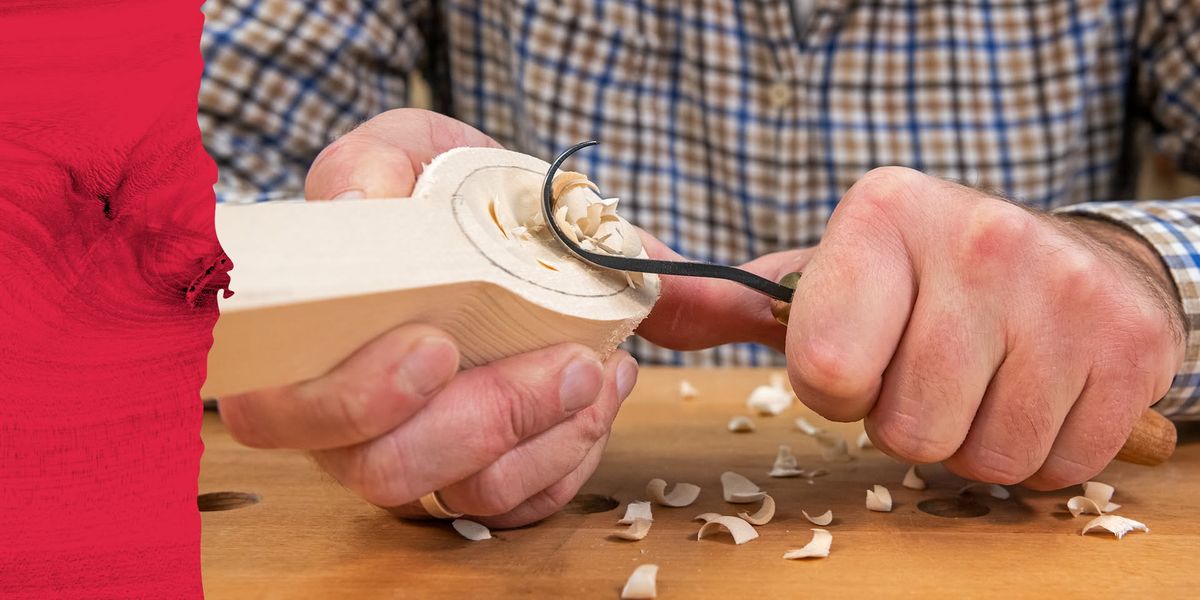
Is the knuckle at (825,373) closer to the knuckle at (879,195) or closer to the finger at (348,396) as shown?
the knuckle at (879,195)

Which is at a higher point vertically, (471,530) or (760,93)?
(760,93)

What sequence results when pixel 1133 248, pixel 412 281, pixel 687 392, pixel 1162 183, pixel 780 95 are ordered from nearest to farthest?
pixel 412 281 → pixel 1133 248 → pixel 687 392 → pixel 780 95 → pixel 1162 183

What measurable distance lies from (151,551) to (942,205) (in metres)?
0.43

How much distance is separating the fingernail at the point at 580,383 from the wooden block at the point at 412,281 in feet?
0.05

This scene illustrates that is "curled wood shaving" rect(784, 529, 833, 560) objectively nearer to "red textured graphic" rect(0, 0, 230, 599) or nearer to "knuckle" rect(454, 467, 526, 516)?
"knuckle" rect(454, 467, 526, 516)

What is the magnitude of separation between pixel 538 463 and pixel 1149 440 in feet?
1.22

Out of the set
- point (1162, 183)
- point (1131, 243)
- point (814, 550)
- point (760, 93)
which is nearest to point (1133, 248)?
point (1131, 243)

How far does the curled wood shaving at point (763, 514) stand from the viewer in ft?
1.72

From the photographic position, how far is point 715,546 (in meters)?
0.49

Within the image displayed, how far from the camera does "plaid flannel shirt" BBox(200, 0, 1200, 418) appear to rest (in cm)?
109

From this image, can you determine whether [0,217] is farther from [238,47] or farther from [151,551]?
[238,47]

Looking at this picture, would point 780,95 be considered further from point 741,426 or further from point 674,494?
point 674,494

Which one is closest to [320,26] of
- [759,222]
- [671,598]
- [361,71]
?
[361,71]

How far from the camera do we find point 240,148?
1.12 m
